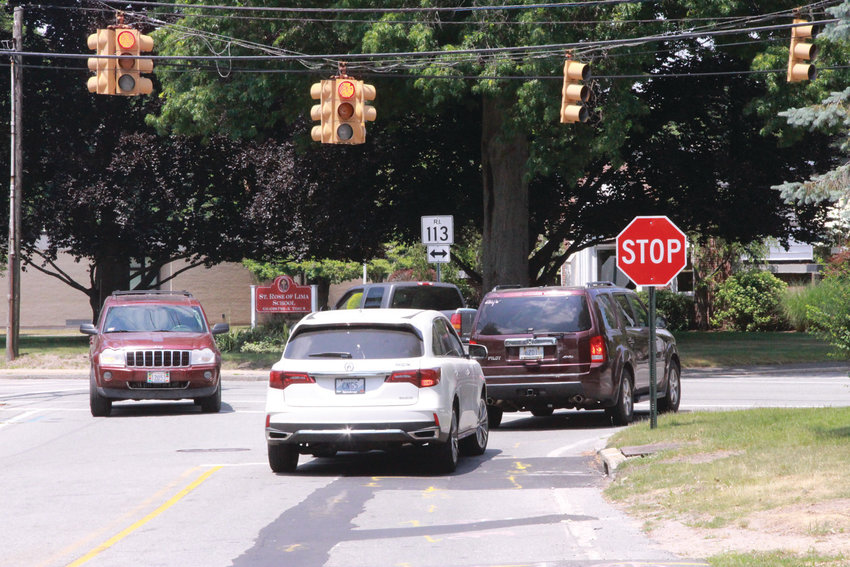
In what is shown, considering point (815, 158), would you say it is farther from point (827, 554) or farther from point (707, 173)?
point (827, 554)

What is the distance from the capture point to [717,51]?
31.7 meters

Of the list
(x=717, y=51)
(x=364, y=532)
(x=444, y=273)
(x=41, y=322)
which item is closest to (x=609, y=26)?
(x=717, y=51)

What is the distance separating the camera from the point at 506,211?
102ft

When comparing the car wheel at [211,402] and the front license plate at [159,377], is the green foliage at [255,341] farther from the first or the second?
the front license plate at [159,377]

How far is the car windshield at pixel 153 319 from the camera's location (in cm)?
2017

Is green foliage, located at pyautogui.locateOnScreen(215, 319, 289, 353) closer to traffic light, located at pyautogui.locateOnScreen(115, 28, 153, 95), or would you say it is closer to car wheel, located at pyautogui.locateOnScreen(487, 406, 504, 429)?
traffic light, located at pyautogui.locateOnScreen(115, 28, 153, 95)

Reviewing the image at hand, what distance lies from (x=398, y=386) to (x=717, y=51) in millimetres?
21780

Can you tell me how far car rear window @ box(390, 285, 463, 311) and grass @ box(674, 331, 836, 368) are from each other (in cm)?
810

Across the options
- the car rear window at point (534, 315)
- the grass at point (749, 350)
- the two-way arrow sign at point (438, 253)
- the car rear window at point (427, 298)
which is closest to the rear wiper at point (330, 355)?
the car rear window at point (534, 315)

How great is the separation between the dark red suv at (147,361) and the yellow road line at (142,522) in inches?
241

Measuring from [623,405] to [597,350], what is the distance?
1.07 m

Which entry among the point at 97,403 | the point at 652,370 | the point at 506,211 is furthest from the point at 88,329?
the point at 506,211

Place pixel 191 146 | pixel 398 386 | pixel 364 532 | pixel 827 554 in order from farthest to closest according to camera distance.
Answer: pixel 191 146, pixel 398 386, pixel 364 532, pixel 827 554

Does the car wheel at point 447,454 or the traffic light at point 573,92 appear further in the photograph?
the traffic light at point 573,92
